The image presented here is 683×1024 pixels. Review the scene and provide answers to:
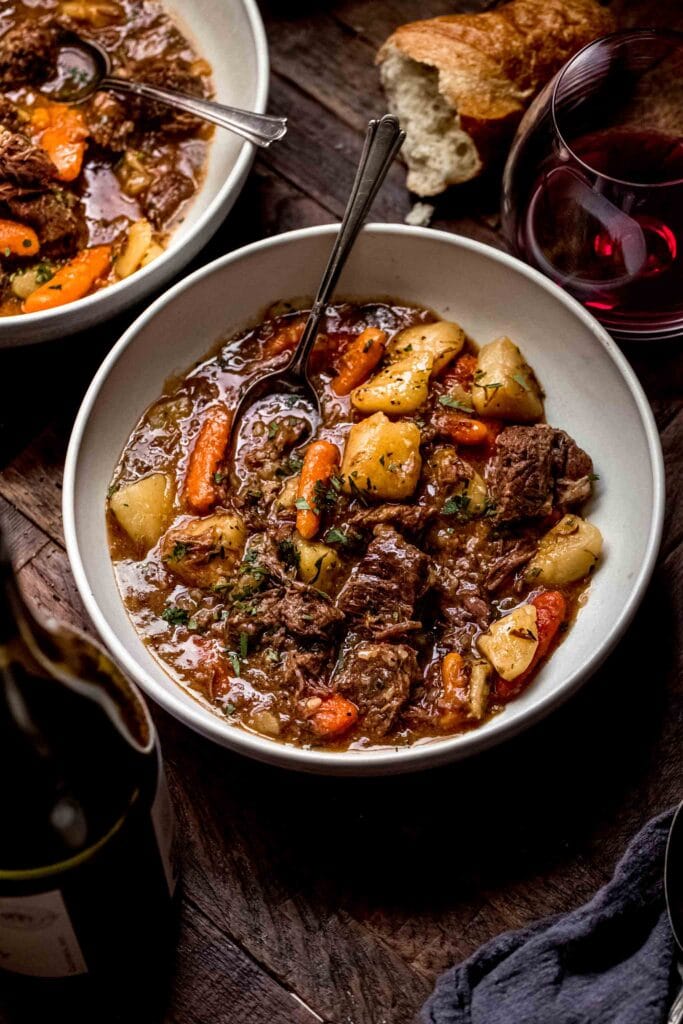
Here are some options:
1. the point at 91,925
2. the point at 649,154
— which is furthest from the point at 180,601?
the point at 649,154

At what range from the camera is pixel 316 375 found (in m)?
3.43

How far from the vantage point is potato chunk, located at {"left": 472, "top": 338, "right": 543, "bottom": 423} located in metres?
3.31

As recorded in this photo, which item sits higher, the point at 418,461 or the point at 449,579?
the point at 418,461

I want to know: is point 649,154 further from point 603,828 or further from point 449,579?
point 603,828

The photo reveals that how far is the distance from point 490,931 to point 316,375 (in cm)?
158

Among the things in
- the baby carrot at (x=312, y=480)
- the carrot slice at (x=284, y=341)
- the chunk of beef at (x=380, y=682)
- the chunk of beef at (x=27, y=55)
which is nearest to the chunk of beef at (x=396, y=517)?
the baby carrot at (x=312, y=480)

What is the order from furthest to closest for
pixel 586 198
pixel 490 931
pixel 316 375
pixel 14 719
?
pixel 316 375 < pixel 586 198 < pixel 490 931 < pixel 14 719

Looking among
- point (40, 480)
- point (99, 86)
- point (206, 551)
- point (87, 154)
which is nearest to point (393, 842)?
point (206, 551)

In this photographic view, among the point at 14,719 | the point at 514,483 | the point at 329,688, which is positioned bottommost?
the point at 329,688

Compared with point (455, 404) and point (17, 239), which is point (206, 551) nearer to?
point (455, 404)

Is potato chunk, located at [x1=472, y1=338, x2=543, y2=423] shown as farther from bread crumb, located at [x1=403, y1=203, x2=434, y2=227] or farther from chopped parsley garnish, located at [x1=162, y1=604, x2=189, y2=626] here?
chopped parsley garnish, located at [x1=162, y1=604, x2=189, y2=626]

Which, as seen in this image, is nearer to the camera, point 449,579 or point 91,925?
point 91,925

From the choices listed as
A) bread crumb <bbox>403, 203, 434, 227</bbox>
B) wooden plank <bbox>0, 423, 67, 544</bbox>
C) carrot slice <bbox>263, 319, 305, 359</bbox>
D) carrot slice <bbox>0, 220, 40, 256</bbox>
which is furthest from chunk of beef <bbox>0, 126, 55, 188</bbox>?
bread crumb <bbox>403, 203, 434, 227</bbox>

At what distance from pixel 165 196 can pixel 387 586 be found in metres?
1.51
